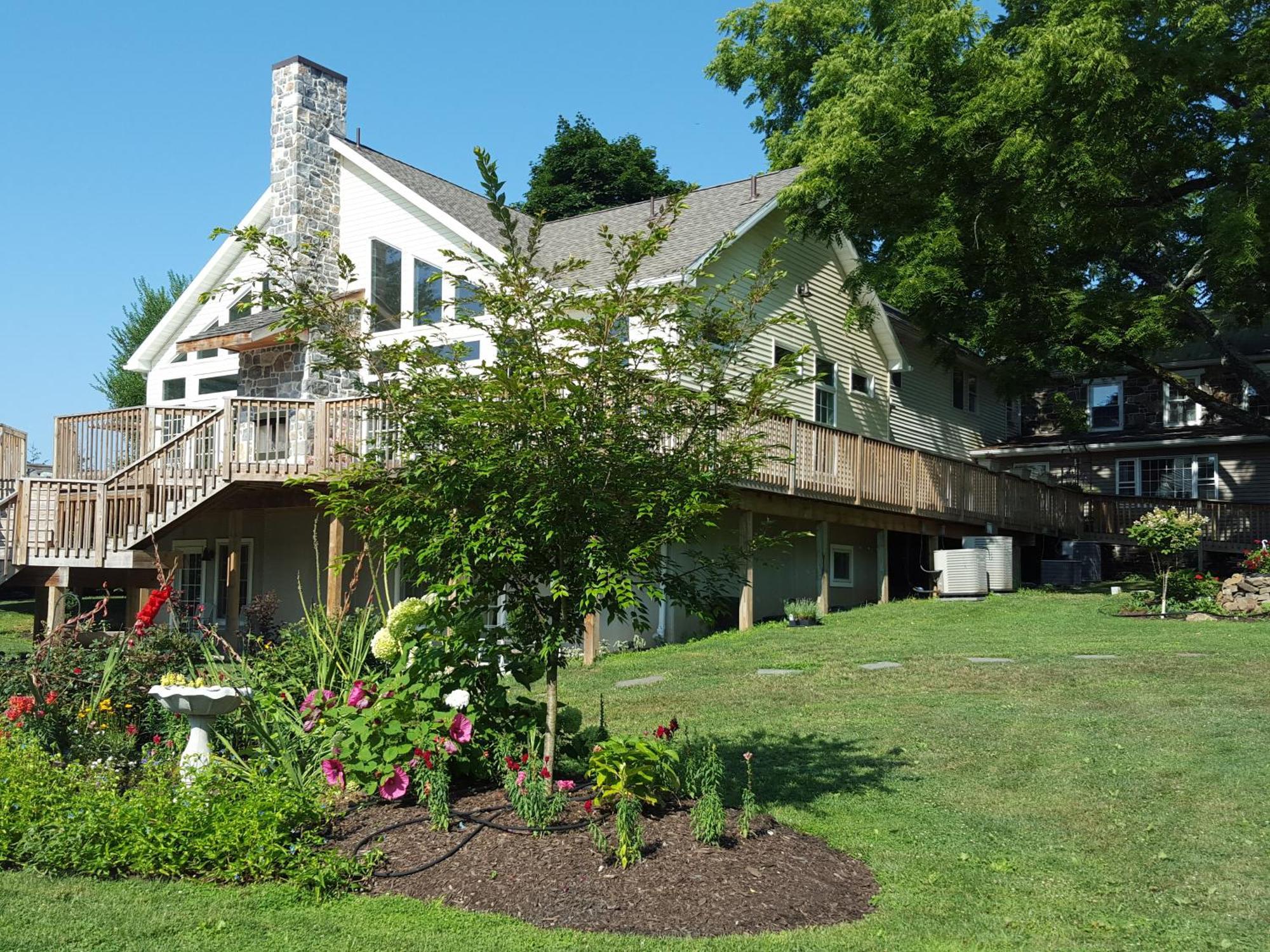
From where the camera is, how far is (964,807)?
6789 millimetres

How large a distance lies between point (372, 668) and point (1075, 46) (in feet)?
51.2

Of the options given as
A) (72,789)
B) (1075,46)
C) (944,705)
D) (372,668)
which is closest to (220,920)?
(72,789)

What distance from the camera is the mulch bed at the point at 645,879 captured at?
193 inches

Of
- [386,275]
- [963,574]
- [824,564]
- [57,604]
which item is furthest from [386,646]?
[963,574]

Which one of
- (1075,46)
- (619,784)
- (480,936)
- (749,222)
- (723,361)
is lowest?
(480,936)

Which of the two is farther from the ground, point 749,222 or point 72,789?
point 749,222

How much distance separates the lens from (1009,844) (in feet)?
19.8

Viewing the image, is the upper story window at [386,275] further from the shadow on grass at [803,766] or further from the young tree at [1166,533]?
the shadow on grass at [803,766]

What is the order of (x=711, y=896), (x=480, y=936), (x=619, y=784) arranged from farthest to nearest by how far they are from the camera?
(x=619, y=784), (x=711, y=896), (x=480, y=936)

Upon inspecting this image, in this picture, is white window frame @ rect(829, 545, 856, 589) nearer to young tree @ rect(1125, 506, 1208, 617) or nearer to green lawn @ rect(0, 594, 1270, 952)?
young tree @ rect(1125, 506, 1208, 617)

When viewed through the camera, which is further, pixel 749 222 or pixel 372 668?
pixel 749 222

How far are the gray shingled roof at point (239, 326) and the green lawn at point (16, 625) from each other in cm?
548

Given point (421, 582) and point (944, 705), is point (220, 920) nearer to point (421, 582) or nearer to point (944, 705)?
point (421, 582)

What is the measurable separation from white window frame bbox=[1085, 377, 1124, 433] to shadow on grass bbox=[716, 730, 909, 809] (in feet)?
84.6
